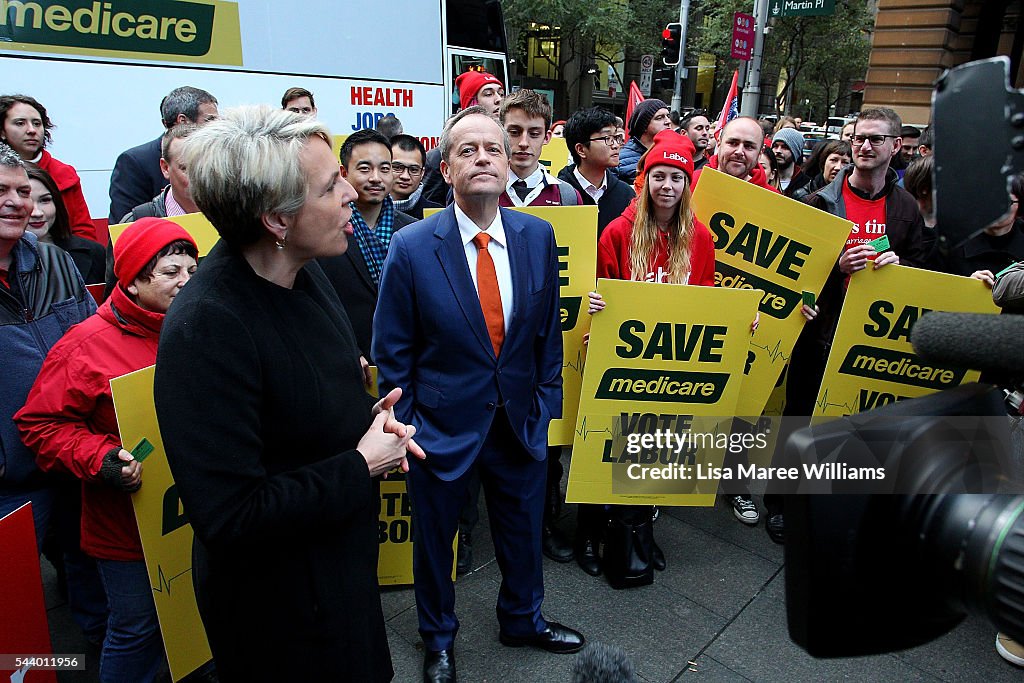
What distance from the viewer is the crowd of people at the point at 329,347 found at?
1.39m

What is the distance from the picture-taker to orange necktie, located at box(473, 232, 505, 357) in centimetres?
235

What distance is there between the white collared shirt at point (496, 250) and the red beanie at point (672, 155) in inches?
41.6

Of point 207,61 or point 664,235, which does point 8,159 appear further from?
point 207,61

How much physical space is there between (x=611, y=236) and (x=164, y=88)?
455 centimetres

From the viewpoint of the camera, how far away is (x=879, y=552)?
0.89 meters

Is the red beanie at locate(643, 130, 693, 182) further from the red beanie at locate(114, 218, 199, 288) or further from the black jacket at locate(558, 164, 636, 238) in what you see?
the red beanie at locate(114, 218, 199, 288)

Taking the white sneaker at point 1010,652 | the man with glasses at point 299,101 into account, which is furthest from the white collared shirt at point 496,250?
the man with glasses at point 299,101

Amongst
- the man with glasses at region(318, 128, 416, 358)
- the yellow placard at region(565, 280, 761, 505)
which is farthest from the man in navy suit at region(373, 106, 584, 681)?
the man with glasses at region(318, 128, 416, 358)

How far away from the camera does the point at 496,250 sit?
7.83 feet

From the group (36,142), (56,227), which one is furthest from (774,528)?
(36,142)

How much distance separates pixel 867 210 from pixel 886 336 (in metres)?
0.78

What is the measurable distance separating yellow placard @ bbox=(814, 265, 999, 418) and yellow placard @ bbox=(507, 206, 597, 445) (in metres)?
1.21

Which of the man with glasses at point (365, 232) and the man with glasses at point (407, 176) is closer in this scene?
the man with glasses at point (365, 232)

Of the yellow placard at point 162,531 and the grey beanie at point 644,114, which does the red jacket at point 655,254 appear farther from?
the grey beanie at point 644,114
